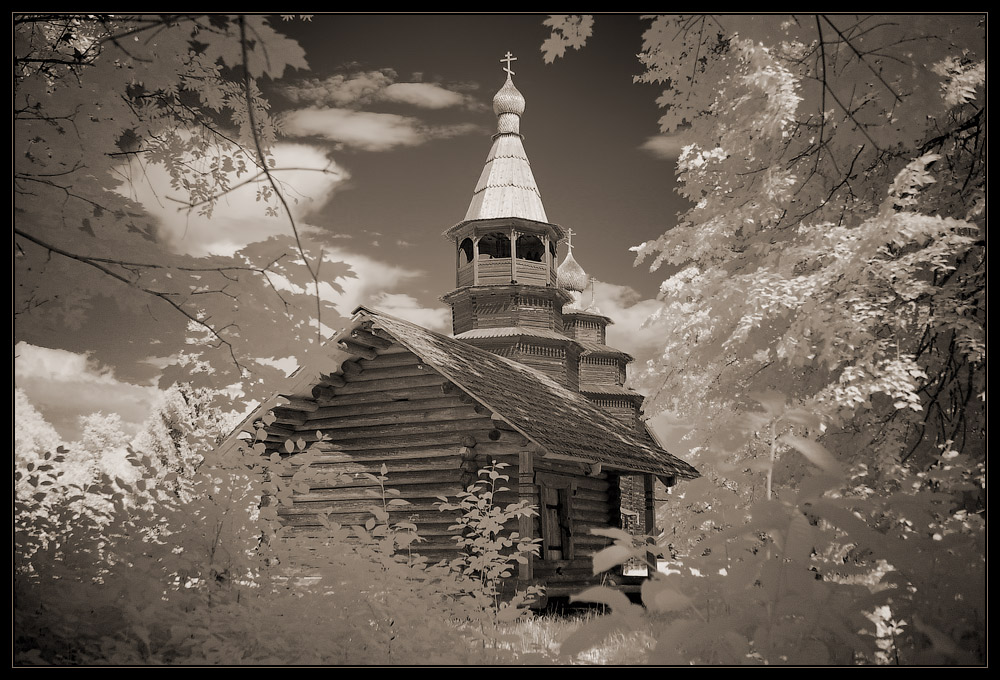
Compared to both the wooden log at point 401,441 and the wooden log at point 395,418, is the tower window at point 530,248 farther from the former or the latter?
the wooden log at point 401,441

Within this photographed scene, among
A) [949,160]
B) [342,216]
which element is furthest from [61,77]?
[949,160]

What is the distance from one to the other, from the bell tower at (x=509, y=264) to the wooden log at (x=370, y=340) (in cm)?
1201

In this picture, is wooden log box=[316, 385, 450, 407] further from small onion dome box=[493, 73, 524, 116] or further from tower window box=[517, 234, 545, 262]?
small onion dome box=[493, 73, 524, 116]

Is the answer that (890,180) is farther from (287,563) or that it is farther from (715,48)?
(287,563)

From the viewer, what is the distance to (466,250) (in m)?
26.8

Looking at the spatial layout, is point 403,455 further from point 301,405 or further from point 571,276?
point 571,276

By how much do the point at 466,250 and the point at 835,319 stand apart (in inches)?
758

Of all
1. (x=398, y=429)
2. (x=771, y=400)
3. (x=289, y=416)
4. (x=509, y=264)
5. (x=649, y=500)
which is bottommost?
(x=649, y=500)

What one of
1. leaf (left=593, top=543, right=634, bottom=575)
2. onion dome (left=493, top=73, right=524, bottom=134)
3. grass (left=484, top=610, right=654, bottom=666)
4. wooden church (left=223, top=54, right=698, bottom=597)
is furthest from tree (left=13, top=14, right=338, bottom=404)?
onion dome (left=493, top=73, right=524, bottom=134)

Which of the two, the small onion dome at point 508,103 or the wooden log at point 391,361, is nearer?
the wooden log at point 391,361

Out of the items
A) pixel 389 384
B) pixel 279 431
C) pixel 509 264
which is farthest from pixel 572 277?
pixel 279 431

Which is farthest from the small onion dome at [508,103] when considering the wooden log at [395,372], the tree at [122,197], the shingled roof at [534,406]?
the tree at [122,197]

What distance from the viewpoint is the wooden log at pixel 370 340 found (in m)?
13.1

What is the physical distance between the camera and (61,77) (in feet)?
21.0
